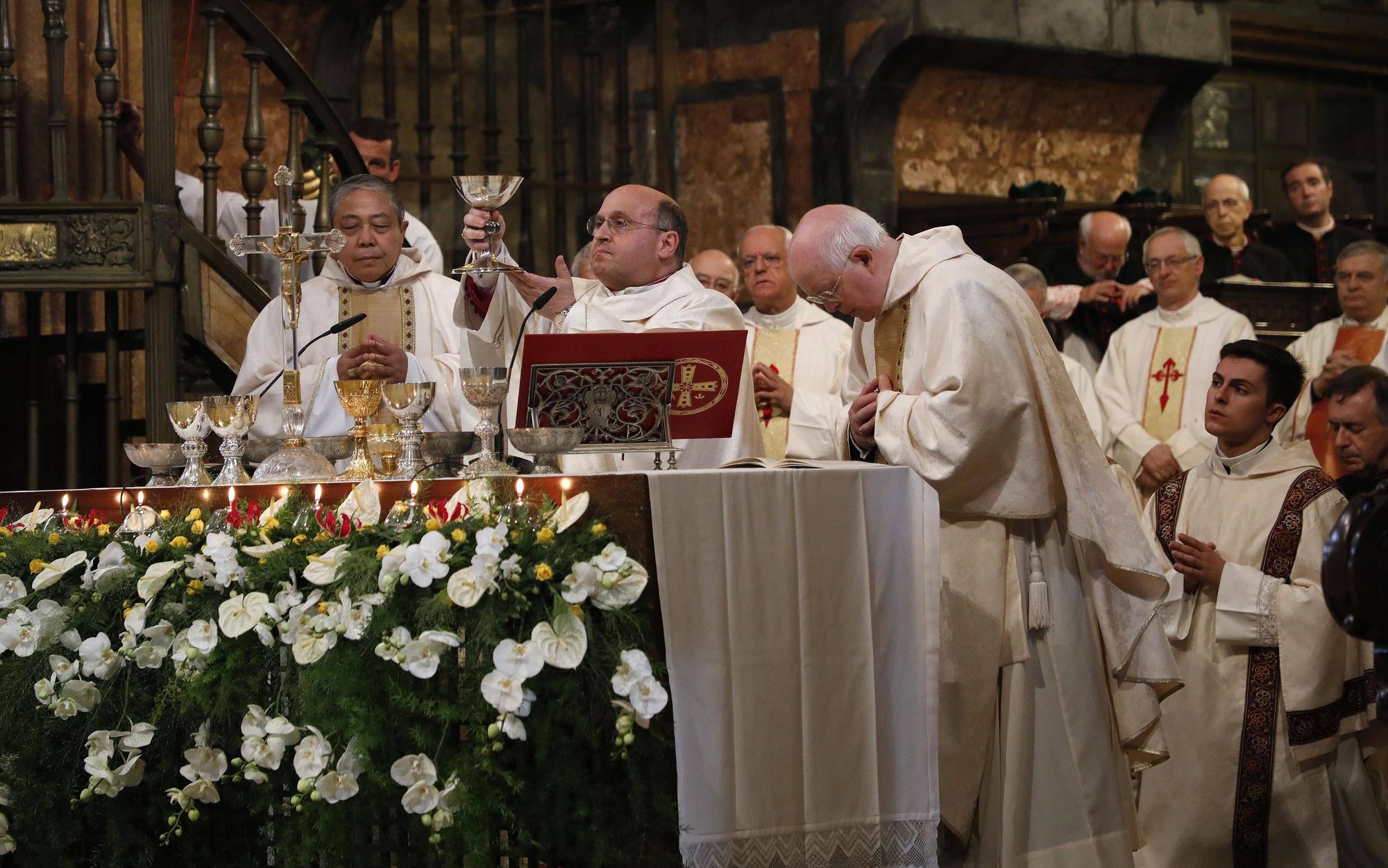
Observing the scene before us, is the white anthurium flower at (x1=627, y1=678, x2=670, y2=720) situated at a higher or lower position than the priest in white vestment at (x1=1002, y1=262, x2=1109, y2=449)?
lower

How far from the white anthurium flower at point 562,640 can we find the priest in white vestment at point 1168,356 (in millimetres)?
4860

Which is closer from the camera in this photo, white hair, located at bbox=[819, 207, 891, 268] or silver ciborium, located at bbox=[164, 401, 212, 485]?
silver ciborium, located at bbox=[164, 401, 212, 485]

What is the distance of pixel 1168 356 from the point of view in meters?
7.97

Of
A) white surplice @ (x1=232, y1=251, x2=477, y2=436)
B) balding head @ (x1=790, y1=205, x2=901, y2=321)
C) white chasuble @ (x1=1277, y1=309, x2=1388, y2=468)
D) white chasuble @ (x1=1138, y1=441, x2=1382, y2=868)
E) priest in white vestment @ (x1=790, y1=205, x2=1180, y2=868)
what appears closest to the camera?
priest in white vestment @ (x1=790, y1=205, x2=1180, y2=868)

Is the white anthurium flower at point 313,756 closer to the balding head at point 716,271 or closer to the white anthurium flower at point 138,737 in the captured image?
the white anthurium flower at point 138,737

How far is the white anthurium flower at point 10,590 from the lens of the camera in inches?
141

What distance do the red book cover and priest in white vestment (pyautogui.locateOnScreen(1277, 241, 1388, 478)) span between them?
4.24 metres

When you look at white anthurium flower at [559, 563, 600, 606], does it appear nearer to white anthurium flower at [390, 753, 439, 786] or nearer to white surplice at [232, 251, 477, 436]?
white anthurium flower at [390, 753, 439, 786]

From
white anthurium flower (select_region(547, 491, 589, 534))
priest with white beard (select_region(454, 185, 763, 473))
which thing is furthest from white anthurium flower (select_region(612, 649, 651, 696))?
priest with white beard (select_region(454, 185, 763, 473))

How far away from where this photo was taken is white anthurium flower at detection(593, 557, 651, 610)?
3338 millimetres

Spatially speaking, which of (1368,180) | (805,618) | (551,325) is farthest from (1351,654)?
(1368,180)

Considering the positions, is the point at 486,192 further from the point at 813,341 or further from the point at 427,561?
the point at 813,341

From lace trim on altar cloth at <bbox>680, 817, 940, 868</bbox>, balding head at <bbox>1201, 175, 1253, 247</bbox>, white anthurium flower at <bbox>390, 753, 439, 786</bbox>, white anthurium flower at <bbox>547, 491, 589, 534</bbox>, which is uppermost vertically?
balding head at <bbox>1201, 175, 1253, 247</bbox>

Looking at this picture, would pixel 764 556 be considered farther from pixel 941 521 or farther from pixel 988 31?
pixel 988 31
